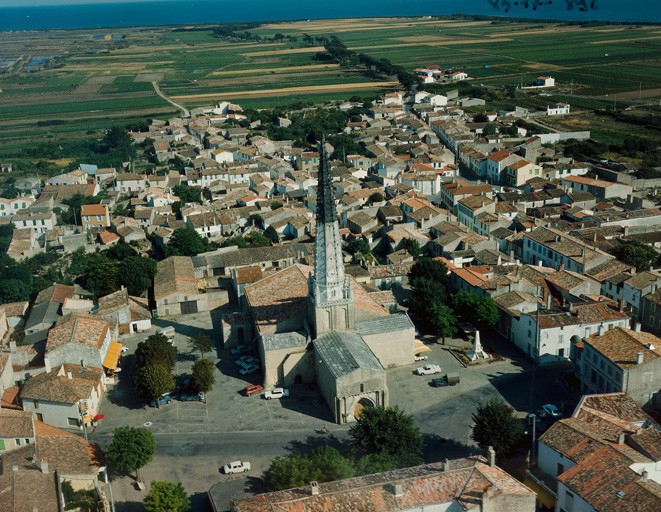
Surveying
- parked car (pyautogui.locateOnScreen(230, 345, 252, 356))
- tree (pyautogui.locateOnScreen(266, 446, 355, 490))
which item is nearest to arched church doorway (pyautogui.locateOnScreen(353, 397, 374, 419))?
tree (pyautogui.locateOnScreen(266, 446, 355, 490))

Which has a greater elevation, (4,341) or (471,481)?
(471,481)

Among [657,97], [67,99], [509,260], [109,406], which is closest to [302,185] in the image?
[509,260]

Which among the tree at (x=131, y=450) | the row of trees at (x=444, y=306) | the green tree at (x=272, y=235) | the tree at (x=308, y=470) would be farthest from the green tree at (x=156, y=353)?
the green tree at (x=272, y=235)

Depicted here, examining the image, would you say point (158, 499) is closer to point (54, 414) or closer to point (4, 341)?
point (54, 414)

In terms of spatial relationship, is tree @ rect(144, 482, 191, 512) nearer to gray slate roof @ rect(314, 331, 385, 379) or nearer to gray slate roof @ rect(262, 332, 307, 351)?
gray slate roof @ rect(314, 331, 385, 379)

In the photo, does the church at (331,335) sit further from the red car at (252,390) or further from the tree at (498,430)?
the tree at (498,430)

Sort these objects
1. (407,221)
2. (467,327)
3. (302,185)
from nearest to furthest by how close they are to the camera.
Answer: (467,327) < (407,221) < (302,185)

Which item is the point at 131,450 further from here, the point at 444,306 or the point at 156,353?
the point at 444,306
